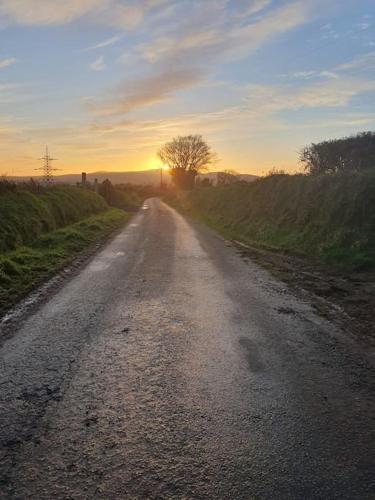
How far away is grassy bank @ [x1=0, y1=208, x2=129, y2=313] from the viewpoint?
997 centimetres

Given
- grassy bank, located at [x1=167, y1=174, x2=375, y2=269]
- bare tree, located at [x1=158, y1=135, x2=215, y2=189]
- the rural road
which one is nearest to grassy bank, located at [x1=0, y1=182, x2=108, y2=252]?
the rural road

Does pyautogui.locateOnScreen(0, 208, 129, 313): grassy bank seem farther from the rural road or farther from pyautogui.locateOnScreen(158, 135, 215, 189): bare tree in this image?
pyautogui.locateOnScreen(158, 135, 215, 189): bare tree

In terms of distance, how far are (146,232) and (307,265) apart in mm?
11206

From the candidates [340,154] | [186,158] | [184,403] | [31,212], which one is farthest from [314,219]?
[186,158]

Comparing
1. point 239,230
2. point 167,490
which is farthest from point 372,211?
point 167,490

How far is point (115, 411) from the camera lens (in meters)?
4.61

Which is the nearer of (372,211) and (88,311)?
(88,311)

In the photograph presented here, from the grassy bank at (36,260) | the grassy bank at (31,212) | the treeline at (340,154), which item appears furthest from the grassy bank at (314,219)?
the grassy bank at (31,212)

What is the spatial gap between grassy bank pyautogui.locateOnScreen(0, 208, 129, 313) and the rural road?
1.46m

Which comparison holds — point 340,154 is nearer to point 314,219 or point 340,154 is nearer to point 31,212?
point 314,219

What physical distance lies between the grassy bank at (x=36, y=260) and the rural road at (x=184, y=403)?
4.79 ft

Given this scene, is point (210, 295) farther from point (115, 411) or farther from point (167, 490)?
→ point (167, 490)

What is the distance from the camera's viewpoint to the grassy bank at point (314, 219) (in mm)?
14227

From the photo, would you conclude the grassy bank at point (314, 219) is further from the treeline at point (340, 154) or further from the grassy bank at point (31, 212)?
the grassy bank at point (31, 212)
